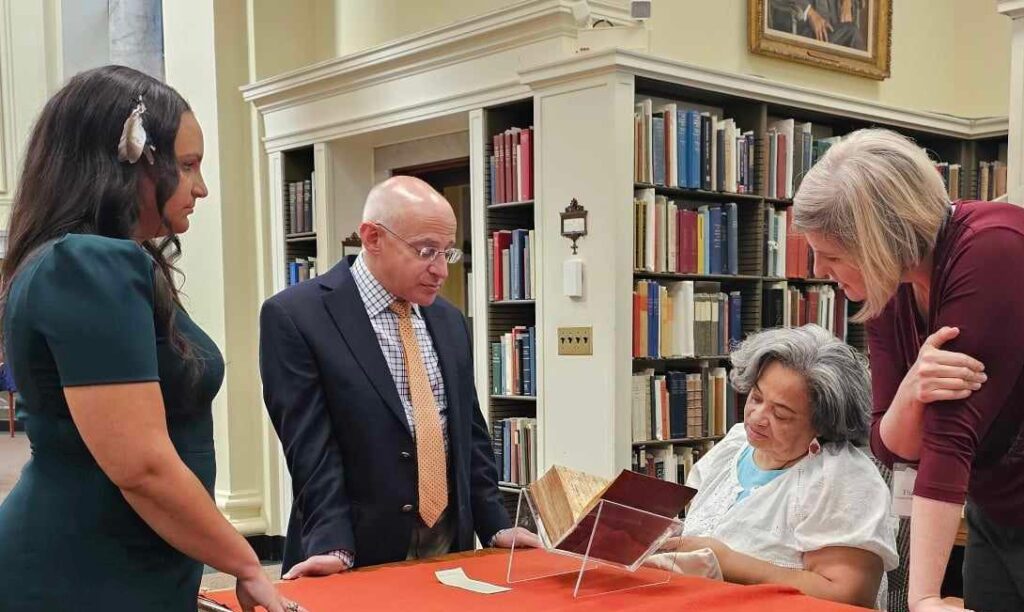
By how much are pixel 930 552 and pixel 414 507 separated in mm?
1337

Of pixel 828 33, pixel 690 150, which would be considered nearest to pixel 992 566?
pixel 690 150

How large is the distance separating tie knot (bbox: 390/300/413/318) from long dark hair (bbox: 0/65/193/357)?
1.16 meters

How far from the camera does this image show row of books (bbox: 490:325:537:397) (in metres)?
5.21

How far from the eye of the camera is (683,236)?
5113 millimetres

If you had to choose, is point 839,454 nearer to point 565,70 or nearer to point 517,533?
point 517,533

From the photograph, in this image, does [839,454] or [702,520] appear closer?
[839,454]

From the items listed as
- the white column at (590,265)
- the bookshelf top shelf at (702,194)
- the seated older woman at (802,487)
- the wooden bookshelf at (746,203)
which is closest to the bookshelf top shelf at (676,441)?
the wooden bookshelf at (746,203)

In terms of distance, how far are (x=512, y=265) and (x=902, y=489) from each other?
10.6 ft

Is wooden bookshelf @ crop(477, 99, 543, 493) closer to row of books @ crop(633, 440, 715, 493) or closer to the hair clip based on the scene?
row of books @ crop(633, 440, 715, 493)

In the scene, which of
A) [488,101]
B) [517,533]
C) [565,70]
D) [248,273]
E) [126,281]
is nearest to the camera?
[126,281]

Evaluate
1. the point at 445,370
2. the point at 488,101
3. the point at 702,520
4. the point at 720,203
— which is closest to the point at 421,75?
the point at 488,101

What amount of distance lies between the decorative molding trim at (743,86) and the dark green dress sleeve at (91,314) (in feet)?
11.5

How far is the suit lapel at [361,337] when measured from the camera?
256 centimetres

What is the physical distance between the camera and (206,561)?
1.53 metres
